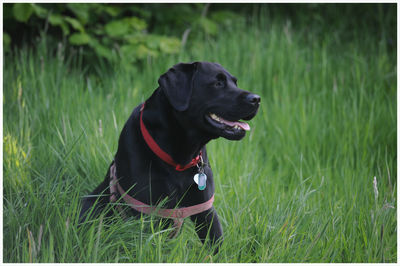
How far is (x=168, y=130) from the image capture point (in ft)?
8.16

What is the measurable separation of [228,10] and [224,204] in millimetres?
3942

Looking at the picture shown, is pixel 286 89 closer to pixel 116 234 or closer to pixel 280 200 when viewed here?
pixel 280 200

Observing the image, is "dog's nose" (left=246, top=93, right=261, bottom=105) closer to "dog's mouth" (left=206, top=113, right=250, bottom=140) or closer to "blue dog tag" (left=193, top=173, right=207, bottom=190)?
"dog's mouth" (left=206, top=113, right=250, bottom=140)

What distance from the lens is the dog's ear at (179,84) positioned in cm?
238

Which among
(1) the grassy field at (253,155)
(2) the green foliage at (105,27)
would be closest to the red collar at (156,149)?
(1) the grassy field at (253,155)

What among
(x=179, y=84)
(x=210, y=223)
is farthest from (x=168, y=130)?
(x=210, y=223)

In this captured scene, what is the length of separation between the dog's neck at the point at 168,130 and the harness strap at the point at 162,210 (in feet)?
0.91

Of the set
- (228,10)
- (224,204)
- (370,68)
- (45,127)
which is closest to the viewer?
(224,204)

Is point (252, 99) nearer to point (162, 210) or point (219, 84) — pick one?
point (219, 84)

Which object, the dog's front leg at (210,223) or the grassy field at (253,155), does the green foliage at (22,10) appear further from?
the dog's front leg at (210,223)

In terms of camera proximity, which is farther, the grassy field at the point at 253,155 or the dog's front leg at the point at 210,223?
the dog's front leg at the point at 210,223

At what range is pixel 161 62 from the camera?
4.90 m

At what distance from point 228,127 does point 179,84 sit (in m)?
0.36

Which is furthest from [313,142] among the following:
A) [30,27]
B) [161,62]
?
[30,27]
